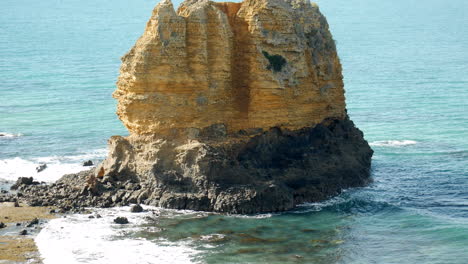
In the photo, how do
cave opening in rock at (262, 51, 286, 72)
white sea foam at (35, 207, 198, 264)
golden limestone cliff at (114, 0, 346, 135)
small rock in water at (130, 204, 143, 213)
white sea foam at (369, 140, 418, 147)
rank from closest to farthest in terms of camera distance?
white sea foam at (35, 207, 198, 264) < small rock in water at (130, 204, 143, 213) < golden limestone cliff at (114, 0, 346, 135) < cave opening in rock at (262, 51, 286, 72) < white sea foam at (369, 140, 418, 147)

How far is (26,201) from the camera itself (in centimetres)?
4372

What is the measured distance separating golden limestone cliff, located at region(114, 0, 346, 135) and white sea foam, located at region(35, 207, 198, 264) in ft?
19.0

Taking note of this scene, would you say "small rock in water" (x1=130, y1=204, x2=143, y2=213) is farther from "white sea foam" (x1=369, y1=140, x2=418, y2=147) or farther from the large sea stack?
"white sea foam" (x1=369, y1=140, x2=418, y2=147)

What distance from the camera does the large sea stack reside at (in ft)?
137

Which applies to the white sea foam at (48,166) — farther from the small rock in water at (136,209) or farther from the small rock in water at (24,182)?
the small rock in water at (136,209)

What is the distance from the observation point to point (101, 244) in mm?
36969

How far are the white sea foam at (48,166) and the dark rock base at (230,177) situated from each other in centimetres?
325

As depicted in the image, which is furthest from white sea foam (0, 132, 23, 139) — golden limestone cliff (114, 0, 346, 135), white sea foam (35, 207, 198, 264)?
white sea foam (35, 207, 198, 264)

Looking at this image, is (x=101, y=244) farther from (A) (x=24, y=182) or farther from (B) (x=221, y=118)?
(A) (x=24, y=182)

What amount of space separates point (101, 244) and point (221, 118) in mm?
10161

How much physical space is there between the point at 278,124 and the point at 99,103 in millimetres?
33374

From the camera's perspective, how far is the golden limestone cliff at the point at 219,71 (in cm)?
4247

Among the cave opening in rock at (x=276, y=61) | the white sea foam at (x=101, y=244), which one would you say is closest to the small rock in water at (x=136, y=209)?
the white sea foam at (x=101, y=244)

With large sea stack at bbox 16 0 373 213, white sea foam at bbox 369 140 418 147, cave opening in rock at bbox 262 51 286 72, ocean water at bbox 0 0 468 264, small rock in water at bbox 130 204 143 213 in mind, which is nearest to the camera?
ocean water at bbox 0 0 468 264
